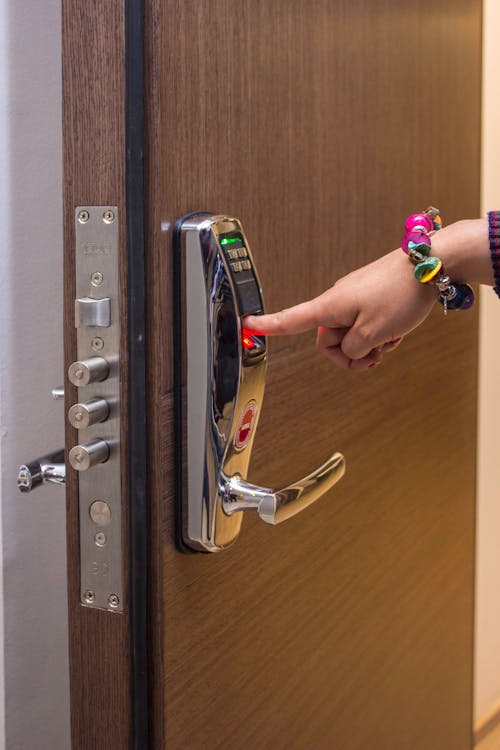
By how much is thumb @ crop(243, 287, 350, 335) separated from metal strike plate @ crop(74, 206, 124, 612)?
10 cm

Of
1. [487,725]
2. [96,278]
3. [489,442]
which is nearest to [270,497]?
[96,278]

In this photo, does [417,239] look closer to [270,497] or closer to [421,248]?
[421,248]

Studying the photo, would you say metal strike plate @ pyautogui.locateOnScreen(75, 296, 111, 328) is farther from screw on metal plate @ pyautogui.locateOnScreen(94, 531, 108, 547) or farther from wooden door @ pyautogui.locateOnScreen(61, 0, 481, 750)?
screw on metal plate @ pyautogui.locateOnScreen(94, 531, 108, 547)

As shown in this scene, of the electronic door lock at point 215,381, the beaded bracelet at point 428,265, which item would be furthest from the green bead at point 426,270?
the electronic door lock at point 215,381

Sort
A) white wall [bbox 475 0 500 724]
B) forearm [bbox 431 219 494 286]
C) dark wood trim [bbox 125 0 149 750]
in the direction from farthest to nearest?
white wall [bbox 475 0 500 724] → forearm [bbox 431 219 494 286] → dark wood trim [bbox 125 0 149 750]

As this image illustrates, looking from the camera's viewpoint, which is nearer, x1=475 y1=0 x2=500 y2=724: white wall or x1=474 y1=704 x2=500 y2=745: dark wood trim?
x1=475 y1=0 x2=500 y2=724: white wall

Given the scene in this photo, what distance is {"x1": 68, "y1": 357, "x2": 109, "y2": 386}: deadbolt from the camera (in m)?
0.51

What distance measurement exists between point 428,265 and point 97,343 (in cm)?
22

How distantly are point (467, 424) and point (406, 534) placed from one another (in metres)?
0.24

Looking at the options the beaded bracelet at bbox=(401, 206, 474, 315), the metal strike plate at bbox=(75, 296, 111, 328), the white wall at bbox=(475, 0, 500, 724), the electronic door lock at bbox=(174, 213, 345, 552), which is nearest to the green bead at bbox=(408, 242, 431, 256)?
the beaded bracelet at bbox=(401, 206, 474, 315)

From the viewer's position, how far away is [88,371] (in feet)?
1.67

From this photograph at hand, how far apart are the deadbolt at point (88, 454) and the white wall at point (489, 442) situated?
108 centimetres

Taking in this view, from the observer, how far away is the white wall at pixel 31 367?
2.29ft

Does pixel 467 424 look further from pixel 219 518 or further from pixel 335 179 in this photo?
pixel 219 518
